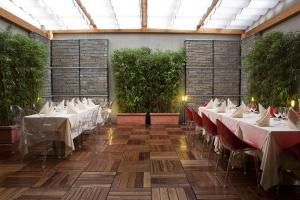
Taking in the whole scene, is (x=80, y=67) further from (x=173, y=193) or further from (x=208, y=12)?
(x=173, y=193)

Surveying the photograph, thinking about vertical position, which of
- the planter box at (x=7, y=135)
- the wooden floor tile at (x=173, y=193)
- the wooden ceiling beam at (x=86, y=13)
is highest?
the wooden ceiling beam at (x=86, y=13)

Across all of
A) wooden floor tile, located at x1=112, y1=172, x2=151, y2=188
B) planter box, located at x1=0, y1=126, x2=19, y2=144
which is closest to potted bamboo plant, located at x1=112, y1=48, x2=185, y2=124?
planter box, located at x1=0, y1=126, x2=19, y2=144

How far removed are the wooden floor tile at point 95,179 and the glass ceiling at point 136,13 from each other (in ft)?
16.5

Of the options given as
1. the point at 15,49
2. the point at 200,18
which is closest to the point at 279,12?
the point at 200,18

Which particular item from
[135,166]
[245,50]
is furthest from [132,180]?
[245,50]

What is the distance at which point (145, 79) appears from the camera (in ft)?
30.3

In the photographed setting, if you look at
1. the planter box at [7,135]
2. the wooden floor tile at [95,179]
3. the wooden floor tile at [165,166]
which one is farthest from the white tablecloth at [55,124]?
the wooden floor tile at [165,166]

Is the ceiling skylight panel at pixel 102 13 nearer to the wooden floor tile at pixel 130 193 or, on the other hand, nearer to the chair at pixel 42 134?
the chair at pixel 42 134

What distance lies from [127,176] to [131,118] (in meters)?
5.36

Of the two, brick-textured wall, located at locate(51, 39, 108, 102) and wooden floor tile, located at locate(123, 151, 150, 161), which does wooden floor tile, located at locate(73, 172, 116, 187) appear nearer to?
wooden floor tile, located at locate(123, 151, 150, 161)

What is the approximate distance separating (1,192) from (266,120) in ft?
10.8

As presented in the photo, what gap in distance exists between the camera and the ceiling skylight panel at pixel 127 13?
7.66 m

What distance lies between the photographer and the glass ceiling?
24.6 feet

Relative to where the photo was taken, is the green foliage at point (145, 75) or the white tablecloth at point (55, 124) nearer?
the white tablecloth at point (55, 124)
